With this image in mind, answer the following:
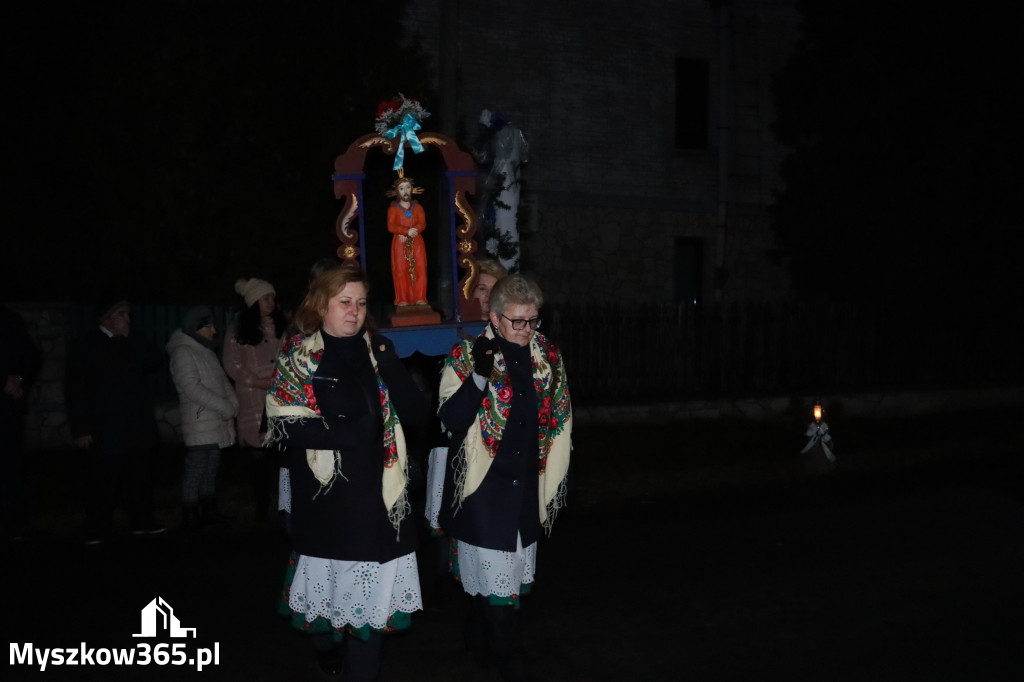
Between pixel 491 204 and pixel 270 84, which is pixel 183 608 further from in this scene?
pixel 270 84

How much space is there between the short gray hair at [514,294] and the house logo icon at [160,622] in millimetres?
2582

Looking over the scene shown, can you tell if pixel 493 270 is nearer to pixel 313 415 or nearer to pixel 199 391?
pixel 313 415

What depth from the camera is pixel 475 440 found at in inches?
195

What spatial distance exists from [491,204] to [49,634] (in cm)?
459

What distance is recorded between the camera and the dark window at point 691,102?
1886 cm

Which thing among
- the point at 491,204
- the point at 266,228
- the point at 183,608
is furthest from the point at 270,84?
the point at 183,608

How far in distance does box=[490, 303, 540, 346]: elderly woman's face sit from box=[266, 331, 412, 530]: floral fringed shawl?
24.3 inches

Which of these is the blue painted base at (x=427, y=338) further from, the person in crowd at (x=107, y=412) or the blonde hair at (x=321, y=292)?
the person in crowd at (x=107, y=412)

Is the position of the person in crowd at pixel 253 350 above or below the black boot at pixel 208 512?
above

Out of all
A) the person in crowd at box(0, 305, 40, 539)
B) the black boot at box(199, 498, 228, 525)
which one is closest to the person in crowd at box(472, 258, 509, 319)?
the black boot at box(199, 498, 228, 525)

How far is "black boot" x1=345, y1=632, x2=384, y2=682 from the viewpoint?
461 cm

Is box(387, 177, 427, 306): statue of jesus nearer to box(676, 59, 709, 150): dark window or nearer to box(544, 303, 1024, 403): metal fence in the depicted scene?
box(544, 303, 1024, 403): metal fence

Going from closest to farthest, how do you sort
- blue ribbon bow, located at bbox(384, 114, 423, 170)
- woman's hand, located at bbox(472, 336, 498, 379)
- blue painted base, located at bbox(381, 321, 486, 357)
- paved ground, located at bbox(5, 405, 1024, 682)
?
woman's hand, located at bbox(472, 336, 498, 379), paved ground, located at bbox(5, 405, 1024, 682), blue painted base, located at bbox(381, 321, 486, 357), blue ribbon bow, located at bbox(384, 114, 423, 170)

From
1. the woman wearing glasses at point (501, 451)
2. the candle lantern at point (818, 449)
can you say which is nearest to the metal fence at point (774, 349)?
the candle lantern at point (818, 449)
